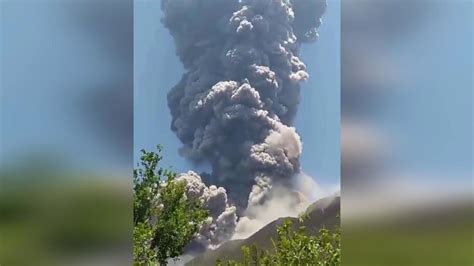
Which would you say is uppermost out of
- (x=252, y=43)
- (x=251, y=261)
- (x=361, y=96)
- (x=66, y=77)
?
(x=252, y=43)

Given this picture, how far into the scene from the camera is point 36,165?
6.77 feet

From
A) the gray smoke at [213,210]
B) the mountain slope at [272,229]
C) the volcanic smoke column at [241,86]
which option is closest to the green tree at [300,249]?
the mountain slope at [272,229]

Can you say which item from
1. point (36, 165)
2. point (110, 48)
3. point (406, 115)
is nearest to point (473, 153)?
point (406, 115)

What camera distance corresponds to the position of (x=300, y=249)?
511 centimetres

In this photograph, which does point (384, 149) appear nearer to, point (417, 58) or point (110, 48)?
point (417, 58)

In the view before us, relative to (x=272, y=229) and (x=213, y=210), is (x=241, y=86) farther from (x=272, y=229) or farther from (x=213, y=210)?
(x=272, y=229)

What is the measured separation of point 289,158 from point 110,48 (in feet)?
10.8

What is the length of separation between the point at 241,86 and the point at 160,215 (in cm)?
138

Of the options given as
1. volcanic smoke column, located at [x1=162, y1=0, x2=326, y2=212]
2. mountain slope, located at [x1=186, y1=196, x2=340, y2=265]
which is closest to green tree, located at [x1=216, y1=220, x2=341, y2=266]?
mountain slope, located at [x1=186, y1=196, x2=340, y2=265]

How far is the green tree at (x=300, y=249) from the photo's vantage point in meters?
5.04

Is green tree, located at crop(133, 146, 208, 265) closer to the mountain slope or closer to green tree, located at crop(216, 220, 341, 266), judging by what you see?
the mountain slope

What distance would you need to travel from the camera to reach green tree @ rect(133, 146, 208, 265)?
17.5ft

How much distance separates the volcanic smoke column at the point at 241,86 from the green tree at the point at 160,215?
29 cm

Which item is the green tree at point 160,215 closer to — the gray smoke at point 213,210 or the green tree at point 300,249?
the gray smoke at point 213,210
